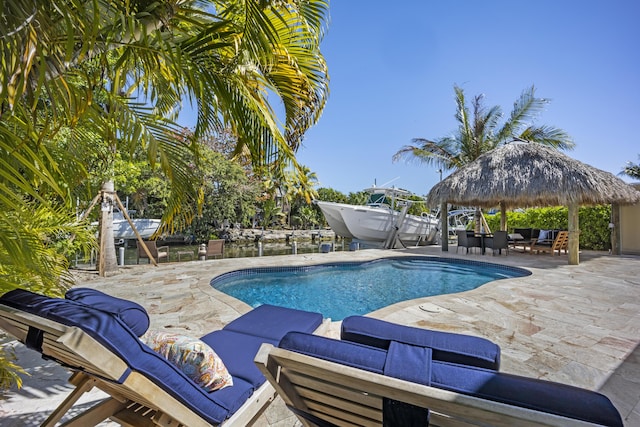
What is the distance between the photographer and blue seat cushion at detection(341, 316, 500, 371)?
1.28 metres

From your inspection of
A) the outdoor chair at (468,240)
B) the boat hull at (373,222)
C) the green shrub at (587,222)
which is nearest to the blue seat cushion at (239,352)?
the outdoor chair at (468,240)

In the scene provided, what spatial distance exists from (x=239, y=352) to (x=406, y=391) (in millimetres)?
1566

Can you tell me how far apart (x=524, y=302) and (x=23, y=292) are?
19.8ft

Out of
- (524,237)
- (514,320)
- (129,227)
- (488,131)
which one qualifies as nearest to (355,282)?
(514,320)

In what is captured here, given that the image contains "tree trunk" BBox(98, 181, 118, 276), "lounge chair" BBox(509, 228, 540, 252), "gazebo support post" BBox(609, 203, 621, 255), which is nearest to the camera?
"tree trunk" BBox(98, 181, 118, 276)

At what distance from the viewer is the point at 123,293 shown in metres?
5.34

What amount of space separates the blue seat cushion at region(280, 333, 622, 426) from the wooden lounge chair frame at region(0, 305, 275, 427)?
0.59m

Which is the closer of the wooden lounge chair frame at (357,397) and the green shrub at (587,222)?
the wooden lounge chair frame at (357,397)

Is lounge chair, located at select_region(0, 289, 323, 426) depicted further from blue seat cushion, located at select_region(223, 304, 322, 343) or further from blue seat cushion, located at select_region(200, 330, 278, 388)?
blue seat cushion, located at select_region(223, 304, 322, 343)

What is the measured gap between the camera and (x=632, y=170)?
24328mm

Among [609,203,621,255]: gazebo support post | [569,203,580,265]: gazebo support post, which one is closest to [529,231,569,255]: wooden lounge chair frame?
[609,203,621,255]: gazebo support post

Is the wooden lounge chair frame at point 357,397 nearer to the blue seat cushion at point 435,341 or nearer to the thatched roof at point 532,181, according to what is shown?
the blue seat cushion at point 435,341

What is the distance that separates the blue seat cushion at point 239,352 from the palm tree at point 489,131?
14927mm

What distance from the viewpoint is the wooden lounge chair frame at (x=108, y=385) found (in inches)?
44.4
